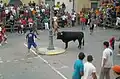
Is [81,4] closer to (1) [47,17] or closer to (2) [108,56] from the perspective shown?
(1) [47,17]

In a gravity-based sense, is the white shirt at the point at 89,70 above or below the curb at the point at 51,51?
above

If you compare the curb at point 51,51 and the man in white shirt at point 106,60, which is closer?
the man in white shirt at point 106,60

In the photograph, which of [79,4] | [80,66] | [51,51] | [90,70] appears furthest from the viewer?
[79,4]

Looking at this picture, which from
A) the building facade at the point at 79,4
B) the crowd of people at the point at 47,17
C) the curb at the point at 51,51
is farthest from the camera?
the building facade at the point at 79,4

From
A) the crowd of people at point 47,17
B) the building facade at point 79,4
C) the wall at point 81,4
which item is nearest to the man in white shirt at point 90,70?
the crowd of people at point 47,17

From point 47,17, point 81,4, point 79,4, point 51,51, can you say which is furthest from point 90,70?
point 81,4

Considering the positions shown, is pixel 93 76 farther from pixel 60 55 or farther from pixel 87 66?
pixel 60 55

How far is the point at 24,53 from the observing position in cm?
2152

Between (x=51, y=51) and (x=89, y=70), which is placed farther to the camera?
(x=51, y=51)

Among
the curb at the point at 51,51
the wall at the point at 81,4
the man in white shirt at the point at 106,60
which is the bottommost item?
the curb at the point at 51,51

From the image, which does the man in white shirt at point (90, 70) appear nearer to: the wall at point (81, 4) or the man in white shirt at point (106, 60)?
the man in white shirt at point (106, 60)

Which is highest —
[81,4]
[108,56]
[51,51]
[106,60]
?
[108,56]

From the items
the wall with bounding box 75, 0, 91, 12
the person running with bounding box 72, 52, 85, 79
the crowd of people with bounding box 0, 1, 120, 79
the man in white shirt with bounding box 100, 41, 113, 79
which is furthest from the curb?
the wall with bounding box 75, 0, 91, 12

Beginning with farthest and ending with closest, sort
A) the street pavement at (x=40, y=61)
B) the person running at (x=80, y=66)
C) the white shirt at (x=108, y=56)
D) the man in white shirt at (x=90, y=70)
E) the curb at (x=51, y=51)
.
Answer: the curb at (x=51, y=51), the street pavement at (x=40, y=61), the white shirt at (x=108, y=56), the person running at (x=80, y=66), the man in white shirt at (x=90, y=70)
